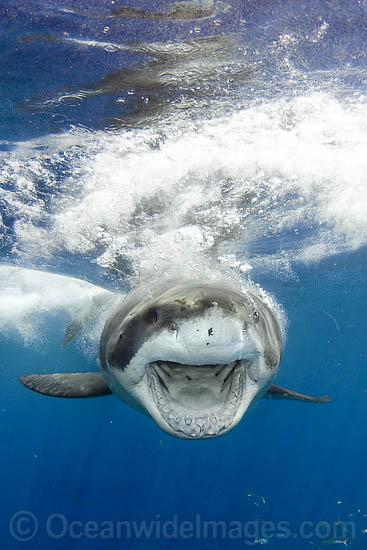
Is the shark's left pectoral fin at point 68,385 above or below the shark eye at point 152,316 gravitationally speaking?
below

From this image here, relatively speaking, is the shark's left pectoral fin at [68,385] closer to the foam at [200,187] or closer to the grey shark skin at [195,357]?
the grey shark skin at [195,357]

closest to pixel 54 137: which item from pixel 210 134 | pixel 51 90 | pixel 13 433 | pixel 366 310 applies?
pixel 51 90

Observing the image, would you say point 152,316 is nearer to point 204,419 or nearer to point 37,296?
point 204,419

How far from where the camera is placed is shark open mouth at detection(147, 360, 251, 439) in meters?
3.77

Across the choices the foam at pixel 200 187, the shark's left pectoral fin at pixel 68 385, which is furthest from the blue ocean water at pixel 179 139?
the shark's left pectoral fin at pixel 68 385

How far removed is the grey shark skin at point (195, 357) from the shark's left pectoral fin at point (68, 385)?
1856 millimetres

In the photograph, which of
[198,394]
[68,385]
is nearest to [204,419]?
[198,394]

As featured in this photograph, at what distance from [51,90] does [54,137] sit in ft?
3.91

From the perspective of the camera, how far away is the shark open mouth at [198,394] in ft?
12.4

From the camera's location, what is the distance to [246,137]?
7.44 meters

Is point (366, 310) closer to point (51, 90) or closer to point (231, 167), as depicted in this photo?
Result: point (231, 167)

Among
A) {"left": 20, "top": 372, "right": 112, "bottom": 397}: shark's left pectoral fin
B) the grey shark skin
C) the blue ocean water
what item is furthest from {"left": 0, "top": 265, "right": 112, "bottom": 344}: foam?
the grey shark skin

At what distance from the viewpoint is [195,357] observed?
339 centimetres

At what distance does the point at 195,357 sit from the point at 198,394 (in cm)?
85
